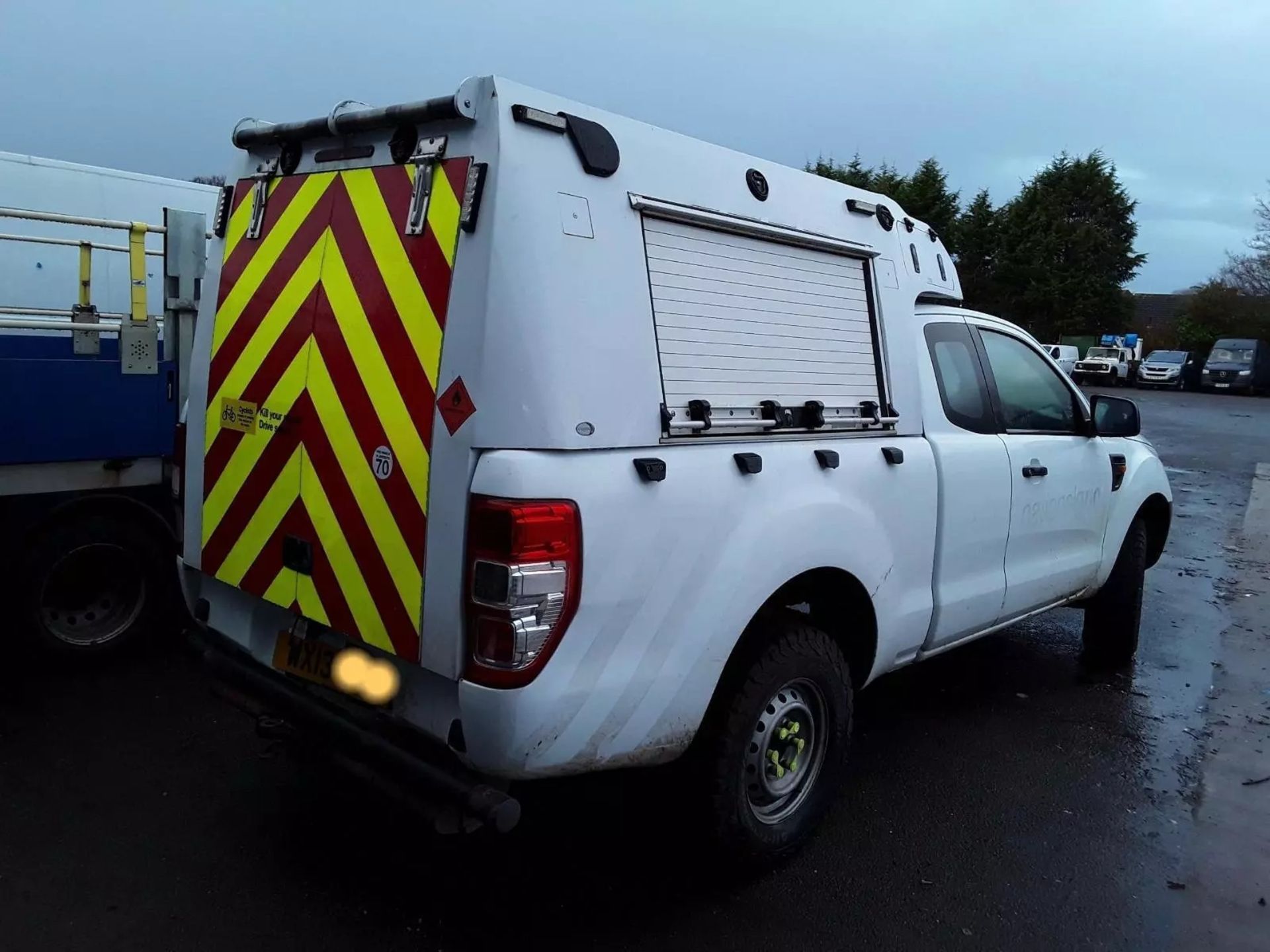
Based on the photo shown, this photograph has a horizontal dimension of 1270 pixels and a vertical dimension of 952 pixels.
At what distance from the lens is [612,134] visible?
2.82m

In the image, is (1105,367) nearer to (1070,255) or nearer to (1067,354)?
(1067,354)

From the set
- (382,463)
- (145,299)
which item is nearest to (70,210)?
(145,299)

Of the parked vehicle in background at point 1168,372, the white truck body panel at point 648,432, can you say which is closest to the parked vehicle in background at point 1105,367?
the parked vehicle in background at point 1168,372

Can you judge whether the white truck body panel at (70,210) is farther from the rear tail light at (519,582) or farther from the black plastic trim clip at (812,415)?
the rear tail light at (519,582)

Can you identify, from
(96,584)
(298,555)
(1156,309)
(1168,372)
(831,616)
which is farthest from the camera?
(1156,309)

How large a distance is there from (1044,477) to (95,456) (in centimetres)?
455

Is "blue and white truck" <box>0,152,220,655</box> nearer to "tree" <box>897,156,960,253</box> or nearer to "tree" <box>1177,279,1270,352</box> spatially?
"tree" <box>897,156,960,253</box>

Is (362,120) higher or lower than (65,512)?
higher

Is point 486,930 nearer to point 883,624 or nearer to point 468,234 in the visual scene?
point 883,624

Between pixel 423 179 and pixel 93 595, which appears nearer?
pixel 423 179

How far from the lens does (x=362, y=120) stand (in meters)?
2.94

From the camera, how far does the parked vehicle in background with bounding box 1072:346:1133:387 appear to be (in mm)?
38875

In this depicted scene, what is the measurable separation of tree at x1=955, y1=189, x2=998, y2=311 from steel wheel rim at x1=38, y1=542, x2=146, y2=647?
42.7 m

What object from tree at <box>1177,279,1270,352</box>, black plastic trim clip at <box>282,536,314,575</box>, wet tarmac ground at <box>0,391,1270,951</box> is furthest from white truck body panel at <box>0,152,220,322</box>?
tree at <box>1177,279,1270,352</box>
